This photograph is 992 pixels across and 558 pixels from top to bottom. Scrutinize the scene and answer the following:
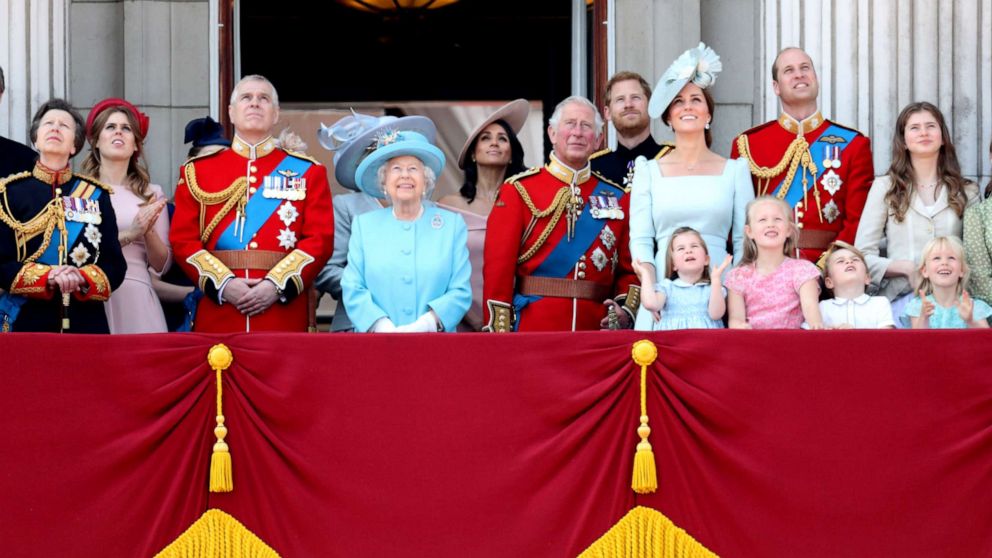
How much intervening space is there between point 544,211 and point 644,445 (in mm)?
1527

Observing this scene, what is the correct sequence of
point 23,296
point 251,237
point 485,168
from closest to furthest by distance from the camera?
1. point 23,296
2. point 251,237
3. point 485,168

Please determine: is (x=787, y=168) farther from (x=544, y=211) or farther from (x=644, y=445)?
(x=644, y=445)

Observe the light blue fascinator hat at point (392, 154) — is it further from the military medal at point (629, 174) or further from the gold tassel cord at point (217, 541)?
the gold tassel cord at point (217, 541)

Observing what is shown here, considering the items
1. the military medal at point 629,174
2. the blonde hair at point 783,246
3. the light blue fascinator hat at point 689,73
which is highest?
the light blue fascinator hat at point 689,73

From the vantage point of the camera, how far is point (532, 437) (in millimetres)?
5863

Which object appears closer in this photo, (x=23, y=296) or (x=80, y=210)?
(x=23, y=296)

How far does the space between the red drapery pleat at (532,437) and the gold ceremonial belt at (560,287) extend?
1.14m

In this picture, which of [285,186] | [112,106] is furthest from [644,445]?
[112,106]

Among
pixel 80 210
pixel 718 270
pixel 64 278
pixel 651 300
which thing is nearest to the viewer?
pixel 718 270

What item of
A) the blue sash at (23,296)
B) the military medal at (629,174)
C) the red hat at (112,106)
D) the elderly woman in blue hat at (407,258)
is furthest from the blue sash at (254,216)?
the military medal at (629,174)

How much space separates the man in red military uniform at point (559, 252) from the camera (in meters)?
6.95

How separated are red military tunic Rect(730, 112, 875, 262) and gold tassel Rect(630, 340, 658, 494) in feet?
4.55

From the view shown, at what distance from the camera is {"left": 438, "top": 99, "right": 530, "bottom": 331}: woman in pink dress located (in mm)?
7578

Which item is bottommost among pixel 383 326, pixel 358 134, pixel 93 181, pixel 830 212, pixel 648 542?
pixel 648 542
